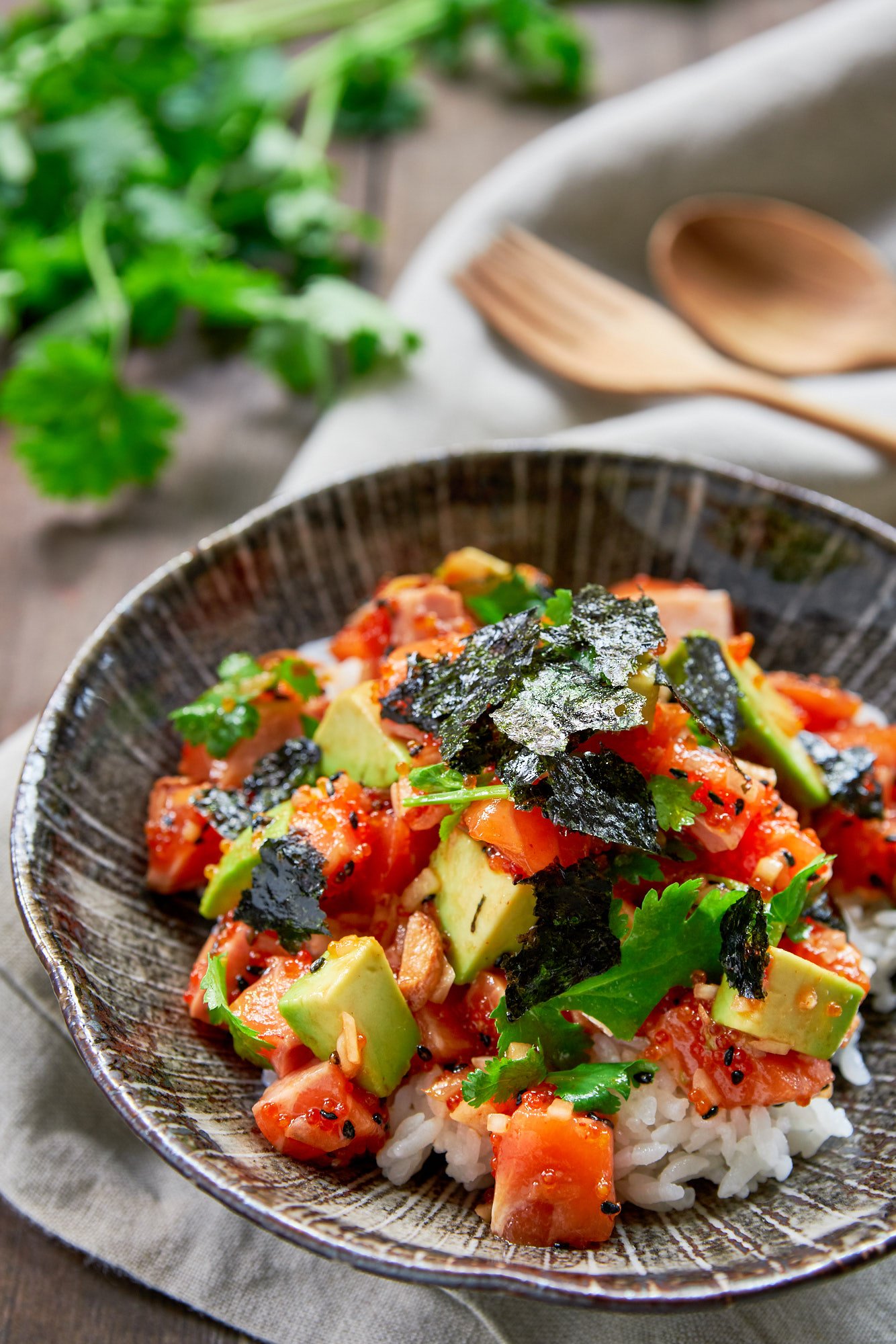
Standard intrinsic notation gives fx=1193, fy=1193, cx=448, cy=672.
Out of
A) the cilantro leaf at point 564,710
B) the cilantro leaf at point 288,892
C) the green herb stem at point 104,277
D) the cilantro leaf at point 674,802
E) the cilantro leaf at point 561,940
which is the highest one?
the green herb stem at point 104,277

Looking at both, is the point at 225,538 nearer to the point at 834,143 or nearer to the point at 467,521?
the point at 467,521

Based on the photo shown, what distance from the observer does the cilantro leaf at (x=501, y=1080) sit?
8.21 feet

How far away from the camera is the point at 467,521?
3859mm

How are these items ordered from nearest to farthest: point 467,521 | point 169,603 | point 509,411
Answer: point 169,603
point 467,521
point 509,411

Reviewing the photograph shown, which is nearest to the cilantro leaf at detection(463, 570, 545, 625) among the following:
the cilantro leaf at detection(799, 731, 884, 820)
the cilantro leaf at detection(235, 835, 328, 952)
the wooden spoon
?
the cilantro leaf at detection(799, 731, 884, 820)

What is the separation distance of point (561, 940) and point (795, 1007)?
1.69ft

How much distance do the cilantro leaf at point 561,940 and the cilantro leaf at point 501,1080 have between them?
0.09m

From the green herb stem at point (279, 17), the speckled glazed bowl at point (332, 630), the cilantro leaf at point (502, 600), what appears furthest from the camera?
the green herb stem at point (279, 17)

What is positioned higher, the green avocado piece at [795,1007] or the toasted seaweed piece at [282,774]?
the toasted seaweed piece at [282,774]

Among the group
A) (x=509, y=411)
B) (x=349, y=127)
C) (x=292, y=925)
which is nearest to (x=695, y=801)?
(x=292, y=925)

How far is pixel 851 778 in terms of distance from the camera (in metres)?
3.13

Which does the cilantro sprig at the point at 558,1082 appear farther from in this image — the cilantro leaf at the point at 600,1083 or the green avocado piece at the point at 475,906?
the green avocado piece at the point at 475,906

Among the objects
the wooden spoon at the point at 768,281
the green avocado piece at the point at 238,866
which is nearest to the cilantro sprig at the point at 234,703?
the green avocado piece at the point at 238,866

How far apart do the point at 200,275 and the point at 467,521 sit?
6.46 ft
